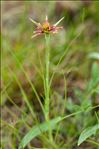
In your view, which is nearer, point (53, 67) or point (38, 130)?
point (38, 130)

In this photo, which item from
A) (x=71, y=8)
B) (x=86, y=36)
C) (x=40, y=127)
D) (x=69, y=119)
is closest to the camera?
(x=40, y=127)

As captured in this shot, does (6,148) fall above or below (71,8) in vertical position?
below

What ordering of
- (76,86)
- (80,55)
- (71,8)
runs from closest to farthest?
(76,86), (80,55), (71,8)

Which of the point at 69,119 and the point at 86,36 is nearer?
the point at 69,119

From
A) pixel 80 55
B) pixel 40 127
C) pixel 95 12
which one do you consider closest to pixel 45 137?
pixel 40 127

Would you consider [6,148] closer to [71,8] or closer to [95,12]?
[95,12]

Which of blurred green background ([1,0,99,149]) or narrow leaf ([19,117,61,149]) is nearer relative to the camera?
narrow leaf ([19,117,61,149])

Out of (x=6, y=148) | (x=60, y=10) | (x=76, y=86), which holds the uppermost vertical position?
(x=60, y=10)

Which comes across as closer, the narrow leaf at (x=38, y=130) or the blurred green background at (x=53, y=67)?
the narrow leaf at (x=38, y=130)
